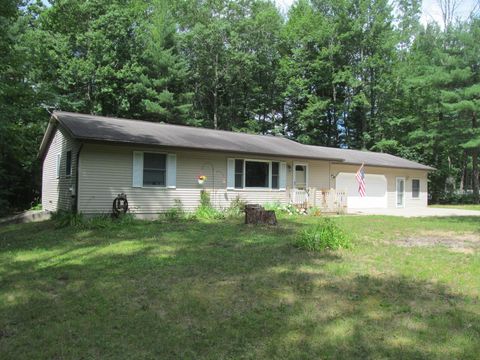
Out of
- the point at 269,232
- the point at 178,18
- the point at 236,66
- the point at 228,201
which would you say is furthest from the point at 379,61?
the point at 269,232

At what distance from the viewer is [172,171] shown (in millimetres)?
14148

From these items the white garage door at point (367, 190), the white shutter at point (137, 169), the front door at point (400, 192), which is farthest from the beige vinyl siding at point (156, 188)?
the front door at point (400, 192)

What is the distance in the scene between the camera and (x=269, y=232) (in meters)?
10.3

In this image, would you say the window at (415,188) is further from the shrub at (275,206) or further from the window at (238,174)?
the window at (238,174)

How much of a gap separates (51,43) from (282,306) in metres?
25.4

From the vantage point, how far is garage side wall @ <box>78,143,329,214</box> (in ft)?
41.5

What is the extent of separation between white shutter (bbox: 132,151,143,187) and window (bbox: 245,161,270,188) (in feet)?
14.4

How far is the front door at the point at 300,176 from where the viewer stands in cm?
1784

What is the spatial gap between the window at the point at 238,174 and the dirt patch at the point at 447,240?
725 centimetres

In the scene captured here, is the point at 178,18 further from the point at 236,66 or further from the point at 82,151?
the point at 82,151

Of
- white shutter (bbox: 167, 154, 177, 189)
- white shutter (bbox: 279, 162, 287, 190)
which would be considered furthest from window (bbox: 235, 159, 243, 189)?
white shutter (bbox: 167, 154, 177, 189)

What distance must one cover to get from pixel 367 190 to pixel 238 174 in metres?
9.69

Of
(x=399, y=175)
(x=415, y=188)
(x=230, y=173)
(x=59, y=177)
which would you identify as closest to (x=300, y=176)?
(x=230, y=173)

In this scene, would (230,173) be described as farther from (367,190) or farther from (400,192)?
(400,192)
